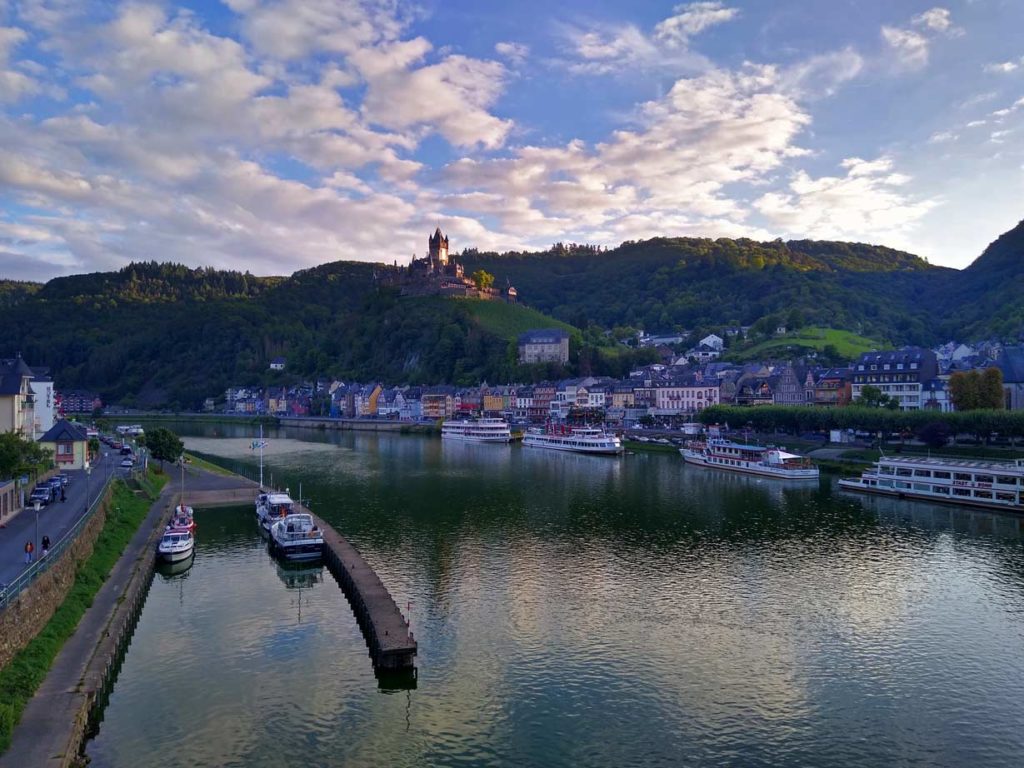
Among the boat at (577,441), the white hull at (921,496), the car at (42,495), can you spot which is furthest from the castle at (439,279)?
the car at (42,495)

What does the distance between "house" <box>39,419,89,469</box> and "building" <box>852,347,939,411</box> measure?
236 ft

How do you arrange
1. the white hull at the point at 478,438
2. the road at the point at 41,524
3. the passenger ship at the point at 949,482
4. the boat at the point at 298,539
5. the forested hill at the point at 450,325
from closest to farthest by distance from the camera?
the road at the point at 41,524
the boat at the point at 298,539
the passenger ship at the point at 949,482
the white hull at the point at 478,438
the forested hill at the point at 450,325

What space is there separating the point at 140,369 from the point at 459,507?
155 meters

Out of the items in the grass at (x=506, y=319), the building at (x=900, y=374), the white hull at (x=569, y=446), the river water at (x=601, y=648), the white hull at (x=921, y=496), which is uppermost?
the grass at (x=506, y=319)

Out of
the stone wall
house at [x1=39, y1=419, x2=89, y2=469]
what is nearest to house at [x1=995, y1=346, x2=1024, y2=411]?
the stone wall

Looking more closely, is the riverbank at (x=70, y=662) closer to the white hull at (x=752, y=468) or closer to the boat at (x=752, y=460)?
the white hull at (x=752, y=468)

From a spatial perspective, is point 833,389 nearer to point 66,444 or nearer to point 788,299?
point 66,444

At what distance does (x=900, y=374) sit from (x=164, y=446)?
73012mm

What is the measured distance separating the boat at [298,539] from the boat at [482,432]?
200 ft

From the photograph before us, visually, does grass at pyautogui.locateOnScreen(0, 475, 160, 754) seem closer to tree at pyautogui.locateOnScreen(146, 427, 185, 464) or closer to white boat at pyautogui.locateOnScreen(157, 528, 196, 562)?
white boat at pyautogui.locateOnScreen(157, 528, 196, 562)

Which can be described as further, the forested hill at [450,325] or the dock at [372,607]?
the forested hill at [450,325]

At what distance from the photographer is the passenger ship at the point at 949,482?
41969 mm

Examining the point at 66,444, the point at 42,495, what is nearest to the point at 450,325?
the point at 66,444

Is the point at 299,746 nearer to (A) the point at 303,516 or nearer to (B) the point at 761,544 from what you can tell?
(A) the point at 303,516
